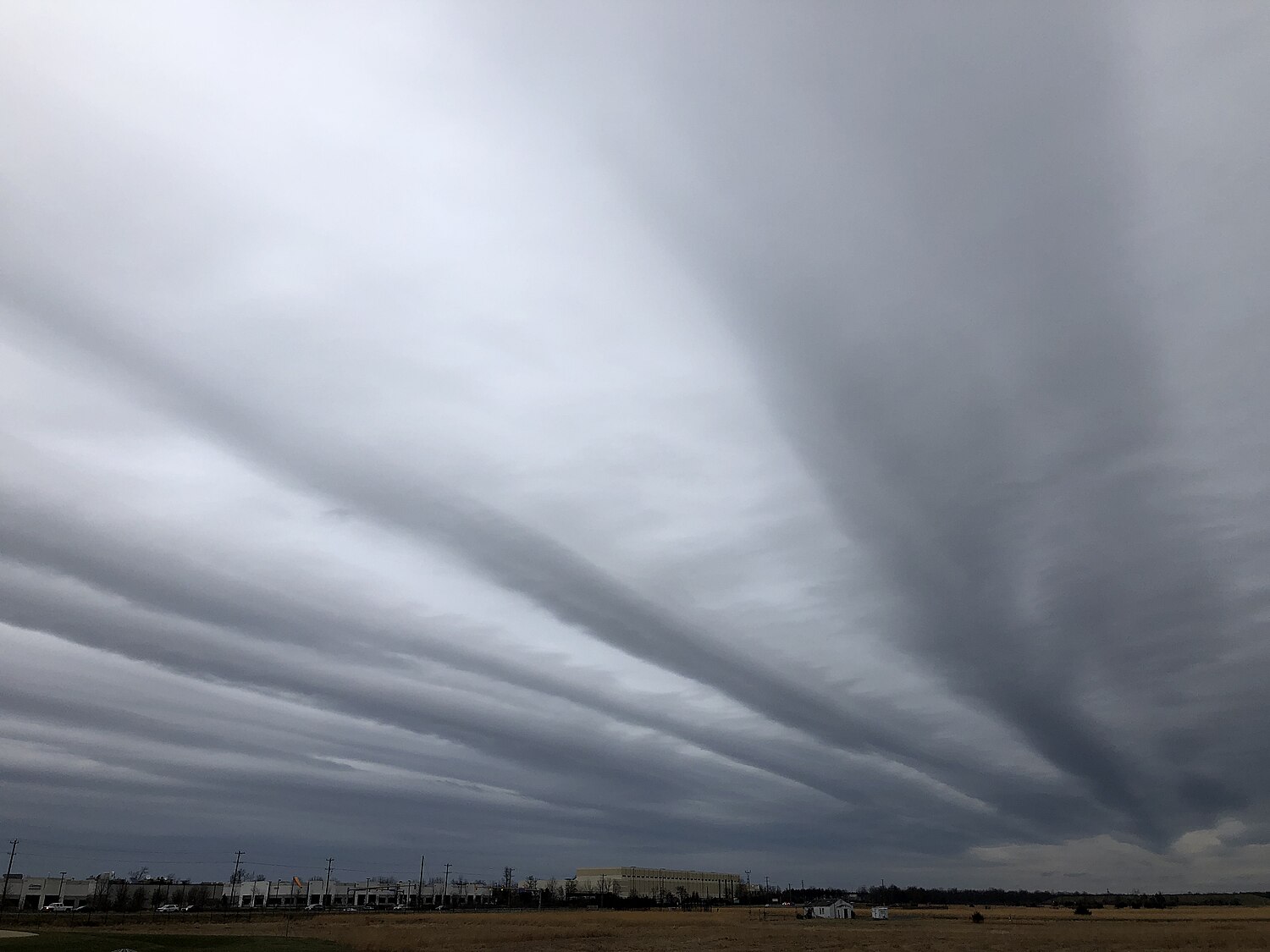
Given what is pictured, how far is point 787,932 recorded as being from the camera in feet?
262

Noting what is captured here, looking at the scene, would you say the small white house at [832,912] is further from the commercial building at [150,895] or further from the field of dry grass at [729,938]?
the commercial building at [150,895]

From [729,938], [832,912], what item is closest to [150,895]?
[832,912]

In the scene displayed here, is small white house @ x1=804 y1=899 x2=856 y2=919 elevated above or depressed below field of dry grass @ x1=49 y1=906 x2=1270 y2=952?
below

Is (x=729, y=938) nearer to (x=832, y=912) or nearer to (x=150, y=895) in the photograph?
(x=832, y=912)

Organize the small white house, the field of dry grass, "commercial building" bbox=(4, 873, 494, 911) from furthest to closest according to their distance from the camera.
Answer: "commercial building" bbox=(4, 873, 494, 911), the small white house, the field of dry grass

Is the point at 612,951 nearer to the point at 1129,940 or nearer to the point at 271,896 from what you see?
the point at 1129,940

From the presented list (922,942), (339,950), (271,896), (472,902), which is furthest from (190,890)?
(922,942)

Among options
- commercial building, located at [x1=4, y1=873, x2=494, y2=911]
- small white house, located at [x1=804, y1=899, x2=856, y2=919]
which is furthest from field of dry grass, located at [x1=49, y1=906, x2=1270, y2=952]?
commercial building, located at [x1=4, y1=873, x2=494, y2=911]

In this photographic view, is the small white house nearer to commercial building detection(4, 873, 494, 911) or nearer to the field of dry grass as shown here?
the field of dry grass

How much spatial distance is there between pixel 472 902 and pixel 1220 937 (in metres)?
154

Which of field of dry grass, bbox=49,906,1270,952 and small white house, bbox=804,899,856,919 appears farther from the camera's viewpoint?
small white house, bbox=804,899,856,919

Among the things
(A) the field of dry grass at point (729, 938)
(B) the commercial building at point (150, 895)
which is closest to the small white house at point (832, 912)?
(A) the field of dry grass at point (729, 938)

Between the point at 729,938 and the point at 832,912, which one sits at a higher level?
the point at 729,938

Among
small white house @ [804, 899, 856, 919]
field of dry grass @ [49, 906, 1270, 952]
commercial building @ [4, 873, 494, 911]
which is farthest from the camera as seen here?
commercial building @ [4, 873, 494, 911]
